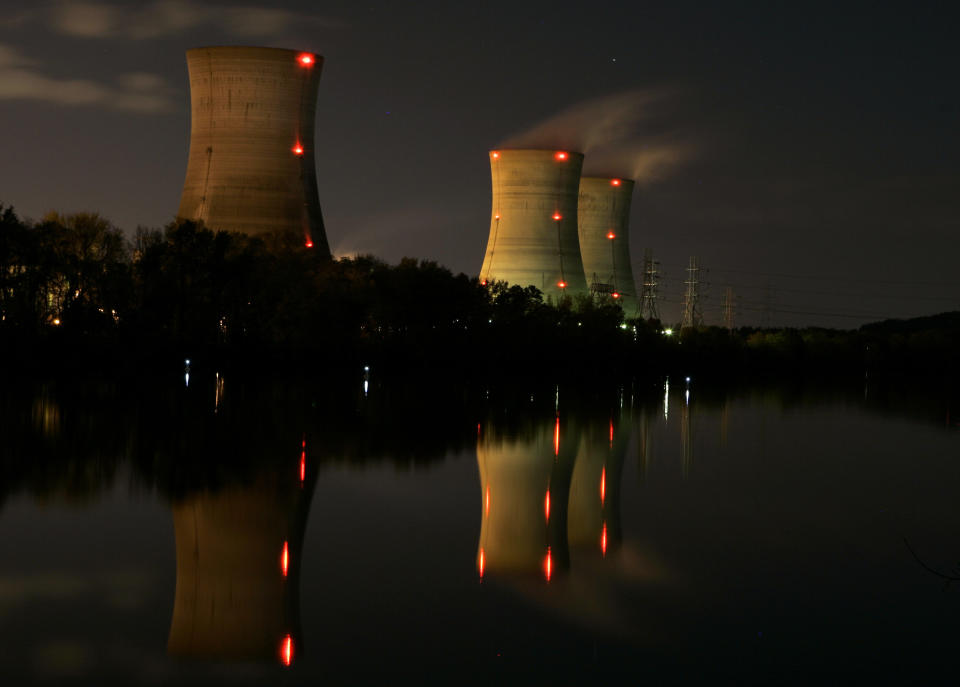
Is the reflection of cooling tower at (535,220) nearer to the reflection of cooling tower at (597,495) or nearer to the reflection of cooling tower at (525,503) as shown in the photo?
the reflection of cooling tower at (597,495)

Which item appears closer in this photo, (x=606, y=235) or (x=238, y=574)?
(x=238, y=574)

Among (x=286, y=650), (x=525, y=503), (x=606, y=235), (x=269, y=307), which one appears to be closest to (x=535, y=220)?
(x=606, y=235)

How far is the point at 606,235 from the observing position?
4600 centimetres

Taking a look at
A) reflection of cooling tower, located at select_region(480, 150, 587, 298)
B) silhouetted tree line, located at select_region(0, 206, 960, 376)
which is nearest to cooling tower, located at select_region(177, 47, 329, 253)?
silhouetted tree line, located at select_region(0, 206, 960, 376)

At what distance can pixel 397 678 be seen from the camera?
17.6 feet

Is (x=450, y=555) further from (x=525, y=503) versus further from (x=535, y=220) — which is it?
(x=535, y=220)

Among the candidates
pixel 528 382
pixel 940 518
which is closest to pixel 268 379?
pixel 528 382

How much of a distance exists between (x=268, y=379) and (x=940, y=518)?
16.4 metres

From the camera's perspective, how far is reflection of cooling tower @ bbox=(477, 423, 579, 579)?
8008 mm

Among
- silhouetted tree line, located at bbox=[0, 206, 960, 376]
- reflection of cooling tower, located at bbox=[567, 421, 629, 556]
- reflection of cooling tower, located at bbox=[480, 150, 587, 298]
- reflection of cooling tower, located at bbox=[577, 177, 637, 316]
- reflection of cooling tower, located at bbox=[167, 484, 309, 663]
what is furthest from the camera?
reflection of cooling tower, located at bbox=[577, 177, 637, 316]

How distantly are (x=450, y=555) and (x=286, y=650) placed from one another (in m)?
2.32

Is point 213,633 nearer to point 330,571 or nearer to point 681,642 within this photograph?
point 330,571

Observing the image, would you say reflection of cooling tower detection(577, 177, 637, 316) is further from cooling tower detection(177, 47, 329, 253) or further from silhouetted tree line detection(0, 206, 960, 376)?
cooling tower detection(177, 47, 329, 253)

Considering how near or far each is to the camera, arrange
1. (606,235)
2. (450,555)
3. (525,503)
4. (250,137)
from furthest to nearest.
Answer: (606,235) < (250,137) < (525,503) < (450,555)
